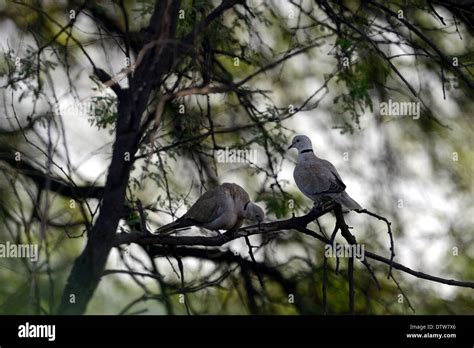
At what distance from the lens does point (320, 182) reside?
4820 mm

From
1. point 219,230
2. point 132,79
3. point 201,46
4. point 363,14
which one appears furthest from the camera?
point 363,14

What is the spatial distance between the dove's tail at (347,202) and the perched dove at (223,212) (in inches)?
18.3

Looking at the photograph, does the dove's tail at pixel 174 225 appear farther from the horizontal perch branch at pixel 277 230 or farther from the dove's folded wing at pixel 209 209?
the horizontal perch branch at pixel 277 230

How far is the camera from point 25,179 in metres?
5.76

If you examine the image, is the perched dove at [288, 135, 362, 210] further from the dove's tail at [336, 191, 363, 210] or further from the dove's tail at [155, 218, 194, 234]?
the dove's tail at [155, 218, 194, 234]

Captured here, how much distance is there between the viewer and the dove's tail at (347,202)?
4.41 meters

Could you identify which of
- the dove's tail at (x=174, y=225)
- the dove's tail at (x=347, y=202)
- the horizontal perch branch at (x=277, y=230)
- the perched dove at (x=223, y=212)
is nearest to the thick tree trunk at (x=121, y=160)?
the horizontal perch branch at (x=277, y=230)

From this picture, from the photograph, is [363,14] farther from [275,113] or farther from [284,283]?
[284,283]

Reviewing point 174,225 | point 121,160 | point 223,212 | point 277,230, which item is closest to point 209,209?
point 223,212

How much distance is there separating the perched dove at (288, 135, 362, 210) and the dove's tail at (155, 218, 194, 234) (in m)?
0.67

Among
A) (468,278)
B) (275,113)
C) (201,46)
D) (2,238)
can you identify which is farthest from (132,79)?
(468,278)

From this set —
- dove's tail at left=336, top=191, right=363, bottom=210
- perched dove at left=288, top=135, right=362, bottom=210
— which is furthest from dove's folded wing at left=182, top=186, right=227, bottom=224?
dove's tail at left=336, top=191, right=363, bottom=210

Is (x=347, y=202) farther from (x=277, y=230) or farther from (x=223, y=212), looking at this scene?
(x=223, y=212)
